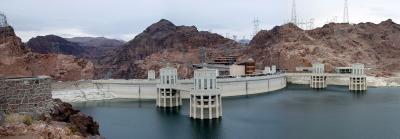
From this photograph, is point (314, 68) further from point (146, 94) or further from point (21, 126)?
point (21, 126)

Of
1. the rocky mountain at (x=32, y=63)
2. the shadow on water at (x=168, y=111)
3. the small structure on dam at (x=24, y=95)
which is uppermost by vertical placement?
the rocky mountain at (x=32, y=63)

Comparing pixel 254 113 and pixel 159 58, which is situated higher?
pixel 159 58

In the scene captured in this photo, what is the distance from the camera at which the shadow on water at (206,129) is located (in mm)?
59469

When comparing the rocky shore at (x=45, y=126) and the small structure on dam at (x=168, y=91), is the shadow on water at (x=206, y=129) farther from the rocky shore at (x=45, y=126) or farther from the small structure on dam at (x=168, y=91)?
the small structure on dam at (x=168, y=91)

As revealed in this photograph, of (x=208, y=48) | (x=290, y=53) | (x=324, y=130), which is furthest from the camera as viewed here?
(x=208, y=48)

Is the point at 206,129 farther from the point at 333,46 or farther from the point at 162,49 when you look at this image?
the point at 162,49

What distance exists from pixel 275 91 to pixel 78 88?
156 feet

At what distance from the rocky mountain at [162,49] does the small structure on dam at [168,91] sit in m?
57.3

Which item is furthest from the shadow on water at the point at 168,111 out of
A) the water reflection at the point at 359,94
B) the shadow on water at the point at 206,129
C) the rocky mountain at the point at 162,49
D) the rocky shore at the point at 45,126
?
the rocky mountain at the point at 162,49

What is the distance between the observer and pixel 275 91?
119 metres

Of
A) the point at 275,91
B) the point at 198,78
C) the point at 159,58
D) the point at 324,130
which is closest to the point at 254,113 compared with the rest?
the point at 198,78

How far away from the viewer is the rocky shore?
3631 cm

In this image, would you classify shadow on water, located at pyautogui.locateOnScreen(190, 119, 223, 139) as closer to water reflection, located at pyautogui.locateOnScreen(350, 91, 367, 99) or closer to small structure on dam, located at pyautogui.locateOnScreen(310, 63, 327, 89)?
water reflection, located at pyautogui.locateOnScreen(350, 91, 367, 99)

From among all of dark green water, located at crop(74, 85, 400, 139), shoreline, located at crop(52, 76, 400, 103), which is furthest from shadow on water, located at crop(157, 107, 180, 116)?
shoreline, located at crop(52, 76, 400, 103)
